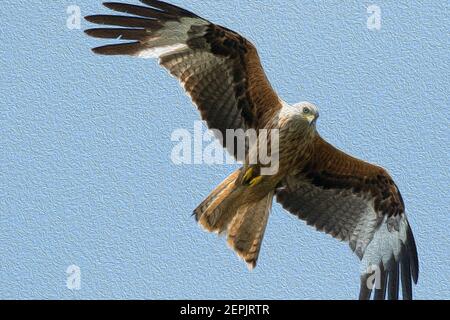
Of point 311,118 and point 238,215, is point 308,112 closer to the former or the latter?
point 311,118

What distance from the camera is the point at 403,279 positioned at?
1350 centimetres

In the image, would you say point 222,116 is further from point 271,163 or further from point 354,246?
point 354,246

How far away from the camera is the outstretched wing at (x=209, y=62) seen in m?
12.9

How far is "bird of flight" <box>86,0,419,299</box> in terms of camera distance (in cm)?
1288

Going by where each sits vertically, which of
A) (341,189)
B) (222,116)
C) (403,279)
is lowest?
(403,279)

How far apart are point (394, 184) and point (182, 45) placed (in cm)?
256

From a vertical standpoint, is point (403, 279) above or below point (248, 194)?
below

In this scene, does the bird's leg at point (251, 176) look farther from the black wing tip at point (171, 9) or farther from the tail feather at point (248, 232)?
the black wing tip at point (171, 9)

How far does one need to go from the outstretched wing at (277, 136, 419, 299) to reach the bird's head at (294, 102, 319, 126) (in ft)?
2.45

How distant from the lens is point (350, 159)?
43.9 feet

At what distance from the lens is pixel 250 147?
13.1 m

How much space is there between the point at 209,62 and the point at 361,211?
222cm
